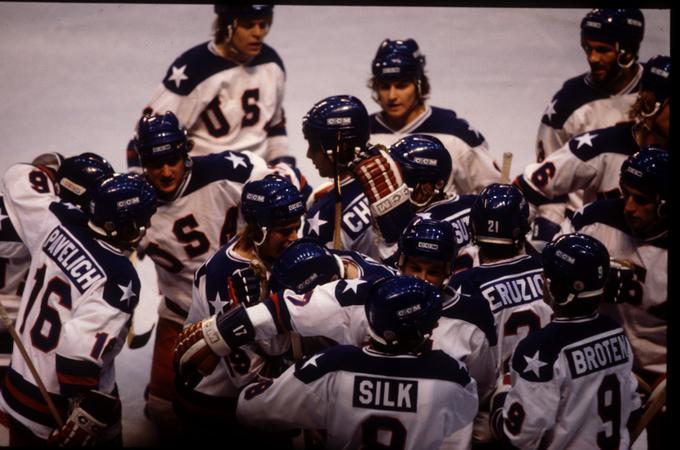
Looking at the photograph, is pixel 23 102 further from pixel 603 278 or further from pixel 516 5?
pixel 603 278

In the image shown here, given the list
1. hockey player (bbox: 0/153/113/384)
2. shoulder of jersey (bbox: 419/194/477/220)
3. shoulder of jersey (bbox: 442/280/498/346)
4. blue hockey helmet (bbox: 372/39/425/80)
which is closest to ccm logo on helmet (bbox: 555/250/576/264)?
shoulder of jersey (bbox: 442/280/498/346)

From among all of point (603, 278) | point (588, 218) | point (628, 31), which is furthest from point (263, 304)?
point (628, 31)

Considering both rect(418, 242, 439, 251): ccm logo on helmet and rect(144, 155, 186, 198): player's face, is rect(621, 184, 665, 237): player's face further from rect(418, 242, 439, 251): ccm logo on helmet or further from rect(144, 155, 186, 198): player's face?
rect(144, 155, 186, 198): player's face

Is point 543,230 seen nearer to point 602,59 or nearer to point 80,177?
point 602,59

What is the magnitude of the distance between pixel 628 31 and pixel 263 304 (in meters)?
2.51

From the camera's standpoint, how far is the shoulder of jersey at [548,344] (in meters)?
3.59

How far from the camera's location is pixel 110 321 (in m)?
3.88

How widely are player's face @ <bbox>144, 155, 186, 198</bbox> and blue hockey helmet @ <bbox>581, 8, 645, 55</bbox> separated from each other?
1.99 metres

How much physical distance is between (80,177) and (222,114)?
4.96 ft

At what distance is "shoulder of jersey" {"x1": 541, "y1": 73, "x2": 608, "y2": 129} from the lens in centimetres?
563

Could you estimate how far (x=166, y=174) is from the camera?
4672mm

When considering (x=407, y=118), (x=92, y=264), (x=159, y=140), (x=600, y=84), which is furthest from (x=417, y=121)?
(x=92, y=264)

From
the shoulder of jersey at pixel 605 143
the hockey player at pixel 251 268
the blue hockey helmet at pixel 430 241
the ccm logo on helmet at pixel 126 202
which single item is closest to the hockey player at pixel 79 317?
the ccm logo on helmet at pixel 126 202

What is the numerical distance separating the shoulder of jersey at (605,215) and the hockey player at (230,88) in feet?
5.97
